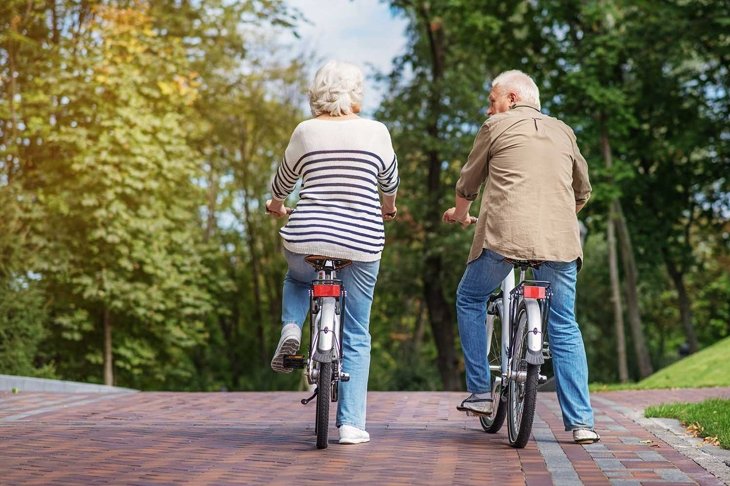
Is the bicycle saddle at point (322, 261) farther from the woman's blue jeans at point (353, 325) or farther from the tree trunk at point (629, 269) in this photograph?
the tree trunk at point (629, 269)

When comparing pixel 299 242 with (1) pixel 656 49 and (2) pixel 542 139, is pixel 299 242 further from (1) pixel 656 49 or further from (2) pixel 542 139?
(1) pixel 656 49

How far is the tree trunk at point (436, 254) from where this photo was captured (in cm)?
2961

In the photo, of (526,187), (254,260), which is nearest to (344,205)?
(526,187)

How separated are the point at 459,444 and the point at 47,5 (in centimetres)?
1976

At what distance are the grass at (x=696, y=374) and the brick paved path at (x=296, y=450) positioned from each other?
484 centimetres

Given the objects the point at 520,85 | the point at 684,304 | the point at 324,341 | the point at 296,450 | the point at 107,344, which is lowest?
the point at 296,450

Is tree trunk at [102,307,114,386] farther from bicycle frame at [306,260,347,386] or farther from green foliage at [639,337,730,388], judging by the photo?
bicycle frame at [306,260,347,386]

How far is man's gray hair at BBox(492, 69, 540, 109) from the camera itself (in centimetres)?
675

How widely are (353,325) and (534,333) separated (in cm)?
103

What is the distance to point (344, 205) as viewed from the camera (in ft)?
21.1

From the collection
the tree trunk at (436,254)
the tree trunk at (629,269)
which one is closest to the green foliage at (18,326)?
the tree trunk at (629,269)

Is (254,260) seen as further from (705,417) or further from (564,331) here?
(564,331)

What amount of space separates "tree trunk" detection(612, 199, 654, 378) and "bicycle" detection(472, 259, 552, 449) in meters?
19.3

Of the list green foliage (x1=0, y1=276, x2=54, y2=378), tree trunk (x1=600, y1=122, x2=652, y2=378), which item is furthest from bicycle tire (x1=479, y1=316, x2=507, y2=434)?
tree trunk (x1=600, y1=122, x2=652, y2=378)
